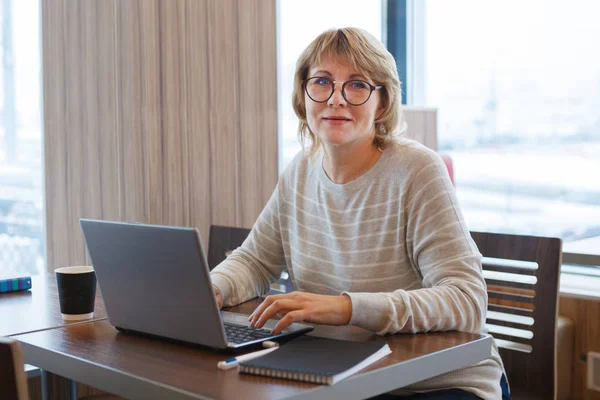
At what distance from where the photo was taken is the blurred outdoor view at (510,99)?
2.96 m

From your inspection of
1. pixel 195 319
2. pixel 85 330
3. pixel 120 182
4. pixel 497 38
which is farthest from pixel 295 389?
pixel 497 38

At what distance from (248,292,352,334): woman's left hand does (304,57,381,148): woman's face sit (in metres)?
0.46

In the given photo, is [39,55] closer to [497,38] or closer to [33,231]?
[33,231]

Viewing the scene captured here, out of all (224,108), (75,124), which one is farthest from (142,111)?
(224,108)

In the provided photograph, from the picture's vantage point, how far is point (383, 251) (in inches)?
61.8

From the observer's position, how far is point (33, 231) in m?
2.29

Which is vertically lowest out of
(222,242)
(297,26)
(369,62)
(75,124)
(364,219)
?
(222,242)

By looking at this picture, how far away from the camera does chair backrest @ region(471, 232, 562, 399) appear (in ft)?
5.41

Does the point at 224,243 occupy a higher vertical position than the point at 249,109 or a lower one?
lower

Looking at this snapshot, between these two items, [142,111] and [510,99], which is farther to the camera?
[510,99]

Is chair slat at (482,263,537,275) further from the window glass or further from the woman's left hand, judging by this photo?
the window glass

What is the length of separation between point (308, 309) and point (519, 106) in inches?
88.5

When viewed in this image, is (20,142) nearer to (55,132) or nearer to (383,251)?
(55,132)

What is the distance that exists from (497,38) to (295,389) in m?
2.68
